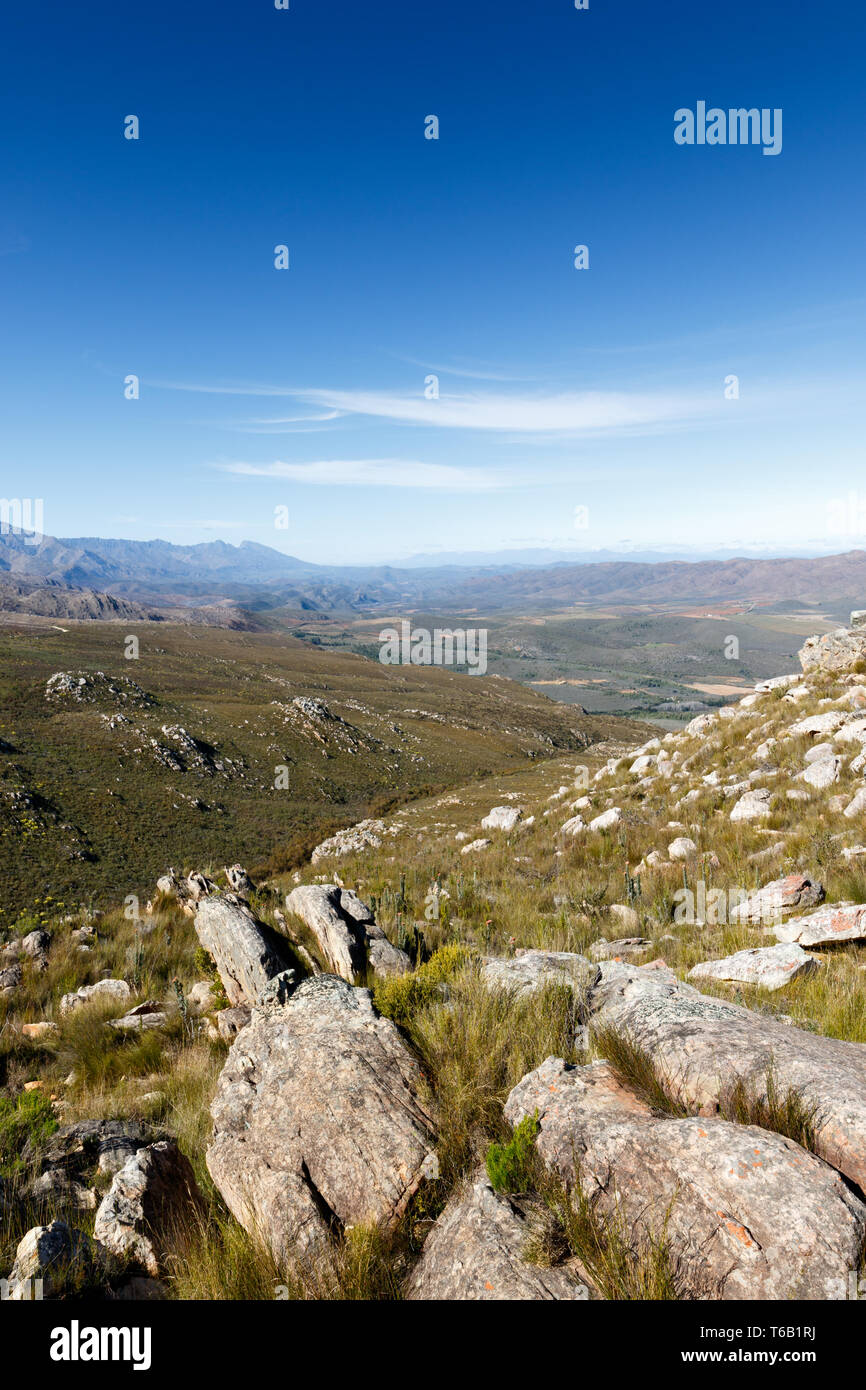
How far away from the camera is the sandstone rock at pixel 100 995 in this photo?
7609 millimetres

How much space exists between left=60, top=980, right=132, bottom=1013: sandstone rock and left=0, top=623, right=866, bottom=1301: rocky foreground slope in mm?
41

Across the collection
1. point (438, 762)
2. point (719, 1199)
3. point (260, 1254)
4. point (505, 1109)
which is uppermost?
point (719, 1199)

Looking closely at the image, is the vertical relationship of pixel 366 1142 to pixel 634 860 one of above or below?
above

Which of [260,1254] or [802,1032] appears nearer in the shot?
[260,1254]

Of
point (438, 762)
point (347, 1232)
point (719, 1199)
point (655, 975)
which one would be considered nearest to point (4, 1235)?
point (347, 1232)

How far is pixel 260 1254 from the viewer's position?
10.5ft

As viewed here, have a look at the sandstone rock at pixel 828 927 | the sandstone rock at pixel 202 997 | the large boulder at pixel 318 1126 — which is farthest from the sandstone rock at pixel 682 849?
Result: the sandstone rock at pixel 202 997

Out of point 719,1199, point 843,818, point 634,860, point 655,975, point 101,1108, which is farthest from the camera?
point 634,860

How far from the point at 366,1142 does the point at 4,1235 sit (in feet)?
7.44

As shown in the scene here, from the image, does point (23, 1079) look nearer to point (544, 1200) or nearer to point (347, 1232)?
point (347, 1232)

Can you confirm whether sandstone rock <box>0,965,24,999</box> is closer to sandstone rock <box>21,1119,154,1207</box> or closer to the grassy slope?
sandstone rock <box>21,1119,154,1207</box>

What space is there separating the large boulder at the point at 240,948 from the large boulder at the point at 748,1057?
3917 millimetres

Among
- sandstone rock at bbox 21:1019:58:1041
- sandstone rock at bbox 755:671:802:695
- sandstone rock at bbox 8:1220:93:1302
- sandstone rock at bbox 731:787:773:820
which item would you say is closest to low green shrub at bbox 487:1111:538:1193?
sandstone rock at bbox 8:1220:93:1302

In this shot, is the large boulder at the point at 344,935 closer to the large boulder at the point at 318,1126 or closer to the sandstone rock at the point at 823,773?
the large boulder at the point at 318,1126
